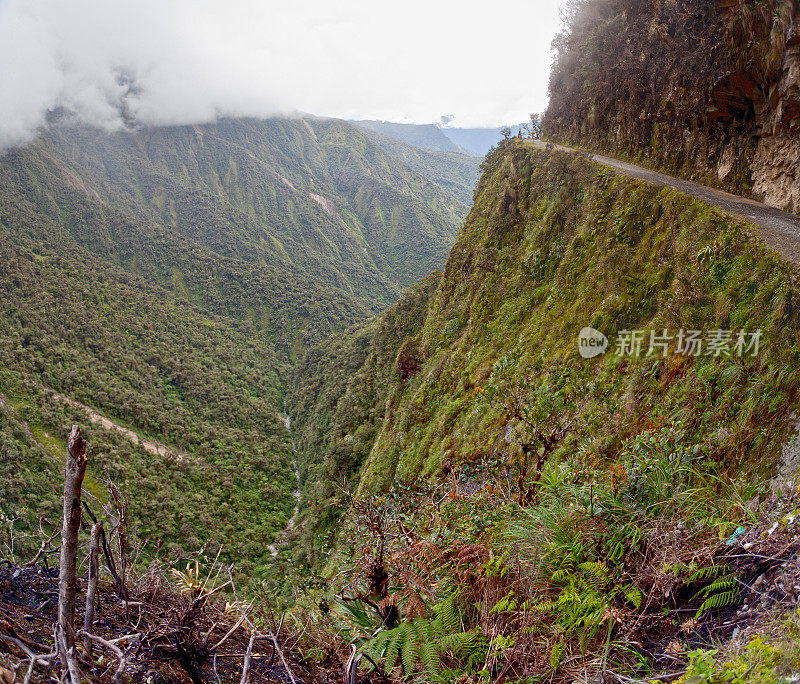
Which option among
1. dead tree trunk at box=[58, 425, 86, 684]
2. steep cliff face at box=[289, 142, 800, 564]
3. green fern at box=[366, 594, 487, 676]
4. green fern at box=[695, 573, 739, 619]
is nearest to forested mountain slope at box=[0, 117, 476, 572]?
dead tree trunk at box=[58, 425, 86, 684]

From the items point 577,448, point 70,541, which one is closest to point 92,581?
point 70,541

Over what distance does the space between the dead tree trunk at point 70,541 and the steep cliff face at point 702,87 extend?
12201 mm

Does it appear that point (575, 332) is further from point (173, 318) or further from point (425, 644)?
point (173, 318)

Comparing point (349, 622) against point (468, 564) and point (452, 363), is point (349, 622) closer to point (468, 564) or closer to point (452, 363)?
point (468, 564)

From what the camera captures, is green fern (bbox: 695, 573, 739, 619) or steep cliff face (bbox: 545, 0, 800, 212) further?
steep cliff face (bbox: 545, 0, 800, 212)

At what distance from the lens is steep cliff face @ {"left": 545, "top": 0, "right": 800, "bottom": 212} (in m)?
8.48

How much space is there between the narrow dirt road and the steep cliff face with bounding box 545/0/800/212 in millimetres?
327

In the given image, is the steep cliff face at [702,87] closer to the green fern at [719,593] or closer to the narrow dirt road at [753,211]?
the narrow dirt road at [753,211]

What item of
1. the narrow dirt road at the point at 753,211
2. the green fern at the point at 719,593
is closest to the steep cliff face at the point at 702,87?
the narrow dirt road at the point at 753,211

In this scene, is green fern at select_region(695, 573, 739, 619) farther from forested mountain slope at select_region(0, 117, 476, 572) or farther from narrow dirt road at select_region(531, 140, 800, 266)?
narrow dirt road at select_region(531, 140, 800, 266)

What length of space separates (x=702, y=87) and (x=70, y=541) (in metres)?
14.9

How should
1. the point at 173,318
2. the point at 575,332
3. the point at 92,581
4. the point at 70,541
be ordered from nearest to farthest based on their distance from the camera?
1. the point at 70,541
2. the point at 92,581
3. the point at 575,332
4. the point at 173,318

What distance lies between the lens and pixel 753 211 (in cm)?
880

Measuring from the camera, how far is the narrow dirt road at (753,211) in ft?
23.8
